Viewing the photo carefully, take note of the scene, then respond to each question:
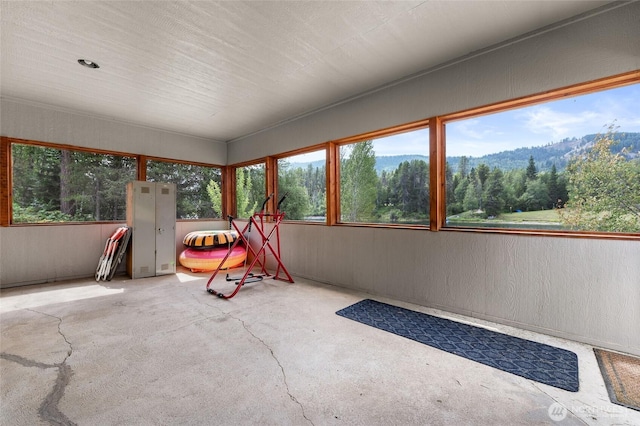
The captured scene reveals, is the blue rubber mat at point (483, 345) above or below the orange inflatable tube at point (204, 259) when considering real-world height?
below

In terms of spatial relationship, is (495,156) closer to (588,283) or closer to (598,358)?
(588,283)

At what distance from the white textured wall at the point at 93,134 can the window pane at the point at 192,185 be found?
0.24 meters

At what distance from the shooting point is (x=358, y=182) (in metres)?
4.19

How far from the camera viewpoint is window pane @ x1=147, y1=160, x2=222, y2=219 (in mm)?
5623

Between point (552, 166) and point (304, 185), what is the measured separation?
11.5 feet

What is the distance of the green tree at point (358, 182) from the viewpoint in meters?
4.04

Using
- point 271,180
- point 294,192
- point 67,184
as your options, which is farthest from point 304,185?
point 67,184

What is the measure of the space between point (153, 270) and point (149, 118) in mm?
2742

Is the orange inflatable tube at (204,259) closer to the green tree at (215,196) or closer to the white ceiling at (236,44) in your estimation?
→ the green tree at (215,196)

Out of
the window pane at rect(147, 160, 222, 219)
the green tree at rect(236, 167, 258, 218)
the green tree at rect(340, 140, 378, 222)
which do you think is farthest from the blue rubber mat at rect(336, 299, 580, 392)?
the window pane at rect(147, 160, 222, 219)

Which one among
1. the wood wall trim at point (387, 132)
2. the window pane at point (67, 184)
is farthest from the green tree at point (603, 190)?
the window pane at point (67, 184)

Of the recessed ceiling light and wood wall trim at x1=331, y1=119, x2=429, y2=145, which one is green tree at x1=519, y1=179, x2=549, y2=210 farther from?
the recessed ceiling light

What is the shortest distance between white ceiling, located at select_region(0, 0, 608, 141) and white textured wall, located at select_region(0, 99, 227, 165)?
0.26 meters

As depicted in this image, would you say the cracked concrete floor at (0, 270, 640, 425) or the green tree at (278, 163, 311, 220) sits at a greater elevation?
the green tree at (278, 163, 311, 220)
